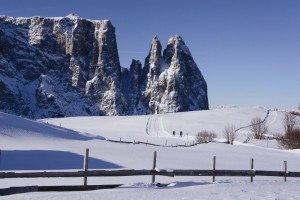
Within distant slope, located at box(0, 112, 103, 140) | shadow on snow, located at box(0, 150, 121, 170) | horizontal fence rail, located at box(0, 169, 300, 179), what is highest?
distant slope, located at box(0, 112, 103, 140)

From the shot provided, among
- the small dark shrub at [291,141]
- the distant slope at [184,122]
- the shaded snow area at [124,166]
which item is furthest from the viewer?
the distant slope at [184,122]

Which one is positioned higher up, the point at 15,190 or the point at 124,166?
the point at 15,190

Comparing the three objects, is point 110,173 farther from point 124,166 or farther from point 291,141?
point 291,141

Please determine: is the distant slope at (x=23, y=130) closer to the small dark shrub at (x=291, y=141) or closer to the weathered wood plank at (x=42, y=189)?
the weathered wood plank at (x=42, y=189)

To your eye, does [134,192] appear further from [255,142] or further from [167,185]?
[255,142]

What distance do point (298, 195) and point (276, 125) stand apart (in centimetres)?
9303

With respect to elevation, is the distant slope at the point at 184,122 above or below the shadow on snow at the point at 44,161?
above

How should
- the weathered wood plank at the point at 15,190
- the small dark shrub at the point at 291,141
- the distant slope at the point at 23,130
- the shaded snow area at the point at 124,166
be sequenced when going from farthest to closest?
the small dark shrub at the point at 291,141
the distant slope at the point at 23,130
the shaded snow area at the point at 124,166
the weathered wood plank at the point at 15,190

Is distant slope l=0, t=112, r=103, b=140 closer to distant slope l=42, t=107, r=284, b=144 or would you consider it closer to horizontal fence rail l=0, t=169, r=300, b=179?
horizontal fence rail l=0, t=169, r=300, b=179

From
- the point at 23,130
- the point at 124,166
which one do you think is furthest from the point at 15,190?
the point at 23,130

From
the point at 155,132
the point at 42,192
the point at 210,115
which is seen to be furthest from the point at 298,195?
the point at 210,115

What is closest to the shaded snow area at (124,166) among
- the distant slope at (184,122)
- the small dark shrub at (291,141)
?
the small dark shrub at (291,141)

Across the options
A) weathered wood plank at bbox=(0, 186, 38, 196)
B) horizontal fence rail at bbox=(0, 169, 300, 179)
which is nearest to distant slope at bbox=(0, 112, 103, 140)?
horizontal fence rail at bbox=(0, 169, 300, 179)

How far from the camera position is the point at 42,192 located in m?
14.5
